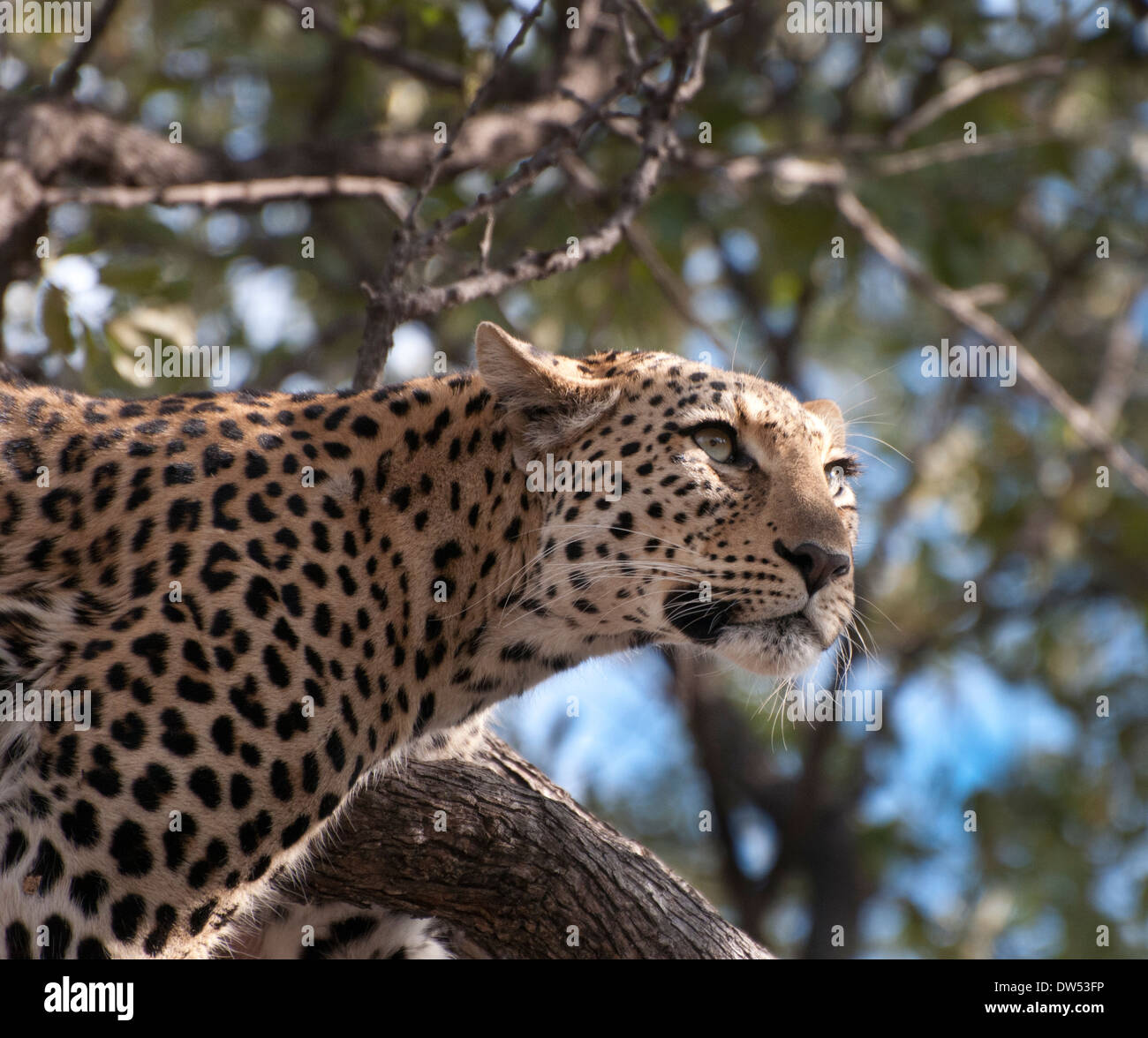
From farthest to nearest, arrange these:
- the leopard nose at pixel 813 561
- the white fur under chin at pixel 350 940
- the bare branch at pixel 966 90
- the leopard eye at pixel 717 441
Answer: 1. the bare branch at pixel 966 90
2. the white fur under chin at pixel 350 940
3. the leopard eye at pixel 717 441
4. the leopard nose at pixel 813 561

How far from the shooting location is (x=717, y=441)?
6.65 metres

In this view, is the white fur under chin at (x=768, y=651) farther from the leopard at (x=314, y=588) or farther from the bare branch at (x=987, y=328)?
the bare branch at (x=987, y=328)

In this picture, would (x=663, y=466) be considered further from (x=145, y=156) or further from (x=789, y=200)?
(x=789, y=200)

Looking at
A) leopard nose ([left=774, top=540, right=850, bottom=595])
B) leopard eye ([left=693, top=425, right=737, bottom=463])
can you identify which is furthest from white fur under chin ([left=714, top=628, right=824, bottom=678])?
leopard eye ([left=693, top=425, right=737, bottom=463])

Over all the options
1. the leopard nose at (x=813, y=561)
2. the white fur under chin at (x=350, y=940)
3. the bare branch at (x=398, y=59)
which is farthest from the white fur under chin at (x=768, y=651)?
the bare branch at (x=398, y=59)

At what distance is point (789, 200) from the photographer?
1350 centimetres

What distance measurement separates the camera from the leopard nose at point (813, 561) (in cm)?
633

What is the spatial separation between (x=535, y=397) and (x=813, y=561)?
4.78ft

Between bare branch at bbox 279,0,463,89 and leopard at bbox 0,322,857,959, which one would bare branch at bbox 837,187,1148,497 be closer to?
bare branch at bbox 279,0,463,89

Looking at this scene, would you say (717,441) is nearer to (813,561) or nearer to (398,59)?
(813,561)

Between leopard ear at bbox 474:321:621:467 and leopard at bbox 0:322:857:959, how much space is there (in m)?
0.01

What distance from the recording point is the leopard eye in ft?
21.7

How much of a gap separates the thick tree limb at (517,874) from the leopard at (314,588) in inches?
9.8

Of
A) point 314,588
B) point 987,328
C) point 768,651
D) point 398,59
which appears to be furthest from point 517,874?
point 398,59
